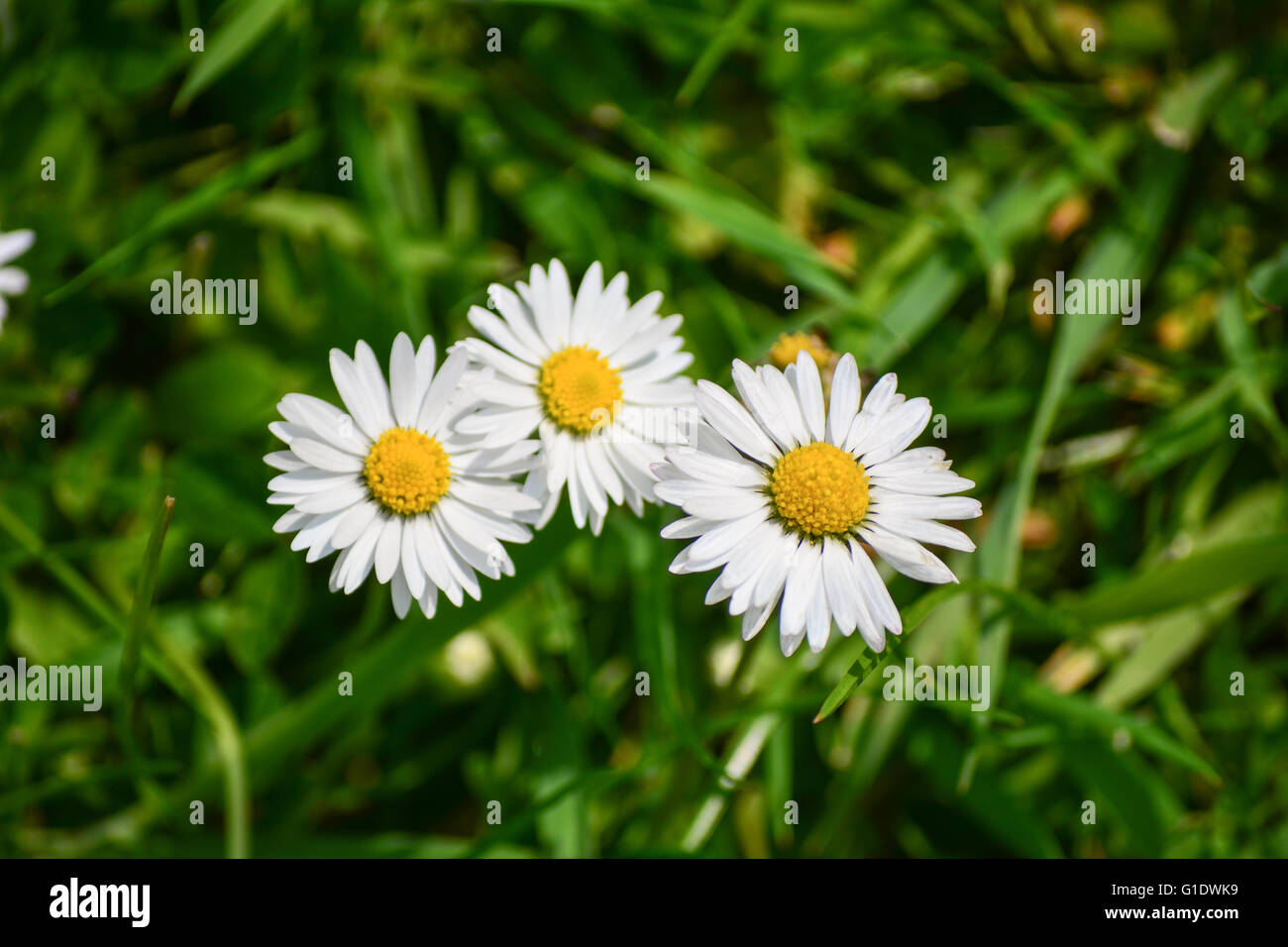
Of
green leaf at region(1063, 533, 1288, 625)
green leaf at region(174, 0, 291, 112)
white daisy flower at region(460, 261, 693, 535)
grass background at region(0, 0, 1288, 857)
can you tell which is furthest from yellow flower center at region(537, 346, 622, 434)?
green leaf at region(1063, 533, 1288, 625)

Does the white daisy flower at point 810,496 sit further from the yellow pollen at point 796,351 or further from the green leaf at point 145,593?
the green leaf at point 145,593

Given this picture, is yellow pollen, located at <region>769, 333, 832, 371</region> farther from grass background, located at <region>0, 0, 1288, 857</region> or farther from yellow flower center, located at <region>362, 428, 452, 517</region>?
yellow flower center, located at <region>362, 428, 452, 517</region>

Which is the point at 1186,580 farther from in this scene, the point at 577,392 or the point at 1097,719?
the point at 577,392

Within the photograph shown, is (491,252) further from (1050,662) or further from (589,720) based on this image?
(1050,662)
